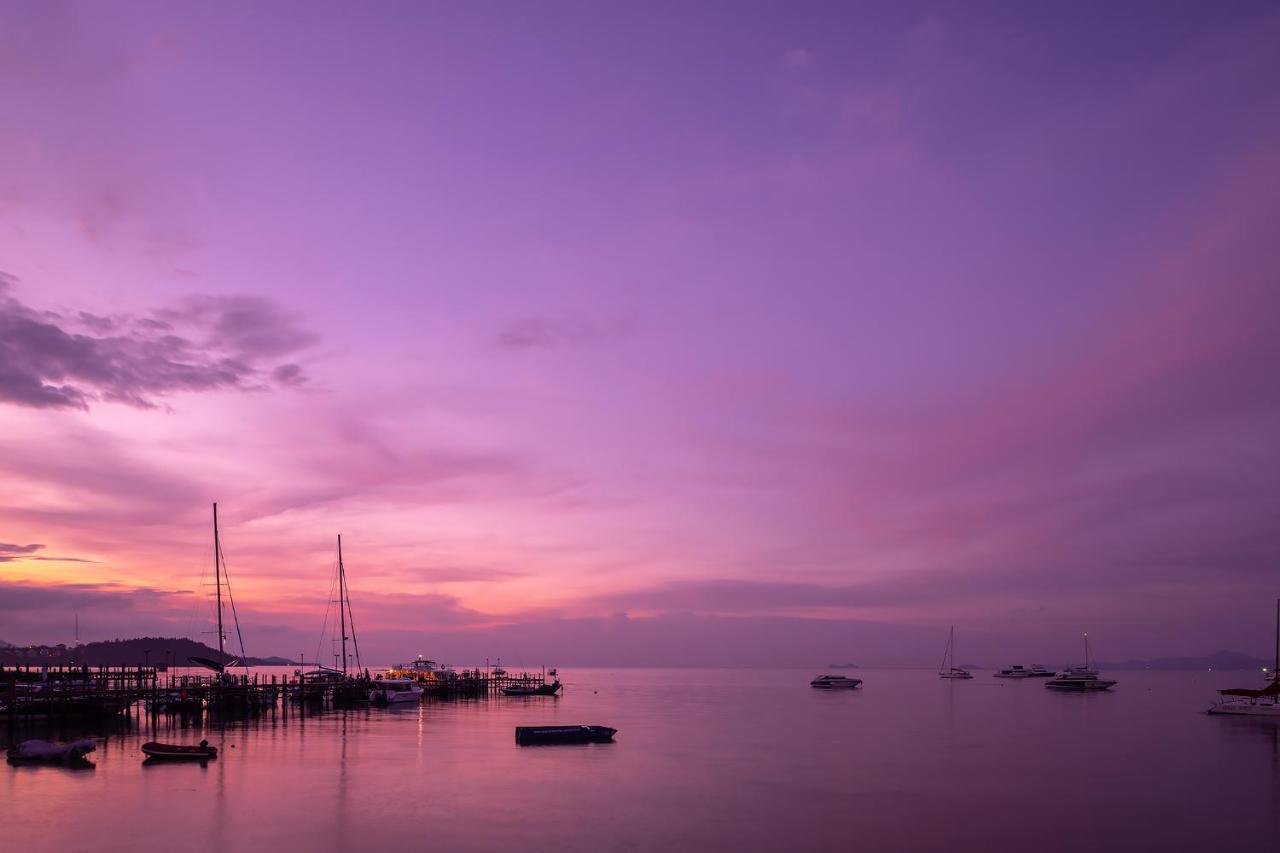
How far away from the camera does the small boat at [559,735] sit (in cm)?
6041

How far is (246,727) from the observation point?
67125 mm

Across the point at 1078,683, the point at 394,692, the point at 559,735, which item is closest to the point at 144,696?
the point at 394,692

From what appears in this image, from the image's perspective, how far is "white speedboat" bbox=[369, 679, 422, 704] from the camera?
310 feet

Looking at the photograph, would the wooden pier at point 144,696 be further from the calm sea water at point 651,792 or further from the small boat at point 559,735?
the small boat at point 559,735

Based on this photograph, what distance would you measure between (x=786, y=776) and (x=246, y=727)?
1539 inches

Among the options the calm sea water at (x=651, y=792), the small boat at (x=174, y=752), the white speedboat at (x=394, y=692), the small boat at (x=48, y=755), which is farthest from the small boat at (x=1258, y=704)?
the small boat at (x=48, y=755)

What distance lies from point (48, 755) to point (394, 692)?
51633 mm

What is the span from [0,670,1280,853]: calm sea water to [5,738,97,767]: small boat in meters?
1.65

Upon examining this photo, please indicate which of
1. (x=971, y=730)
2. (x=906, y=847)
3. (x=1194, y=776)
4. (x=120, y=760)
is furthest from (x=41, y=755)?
(x=971, y=730)

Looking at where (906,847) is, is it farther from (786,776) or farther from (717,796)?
(786,776)

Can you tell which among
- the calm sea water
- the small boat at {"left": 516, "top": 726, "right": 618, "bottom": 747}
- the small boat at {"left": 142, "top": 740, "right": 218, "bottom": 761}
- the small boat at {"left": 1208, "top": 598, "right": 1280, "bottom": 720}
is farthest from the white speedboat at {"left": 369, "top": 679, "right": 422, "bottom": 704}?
the small boat at {"left": 1208, "top": 598, "right": 1280, "bottom": 720}

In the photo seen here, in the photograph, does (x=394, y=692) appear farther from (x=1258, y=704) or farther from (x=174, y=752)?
(x=1258, y=704)

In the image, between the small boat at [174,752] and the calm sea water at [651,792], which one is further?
the small boat at [174,752]

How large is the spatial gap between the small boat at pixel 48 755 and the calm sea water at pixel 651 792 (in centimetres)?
165
